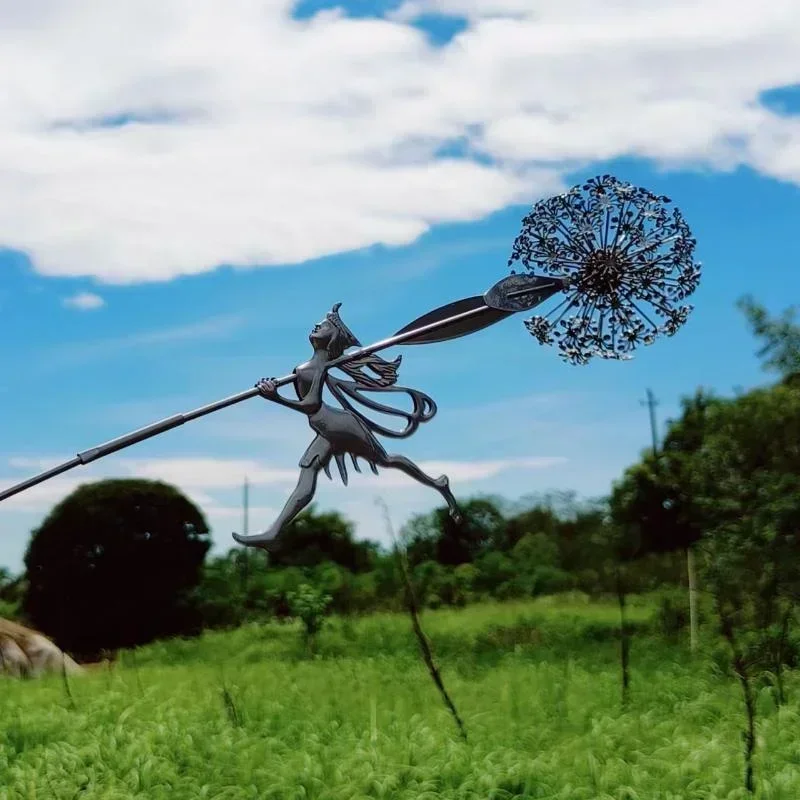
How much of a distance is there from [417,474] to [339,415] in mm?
438

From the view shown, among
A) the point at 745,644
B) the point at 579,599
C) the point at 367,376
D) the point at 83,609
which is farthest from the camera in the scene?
the point at 579,599

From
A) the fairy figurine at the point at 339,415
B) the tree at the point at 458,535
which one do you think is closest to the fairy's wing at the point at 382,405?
the fairy figurine at the point at 339,415

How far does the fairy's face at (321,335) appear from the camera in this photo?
5223 mm

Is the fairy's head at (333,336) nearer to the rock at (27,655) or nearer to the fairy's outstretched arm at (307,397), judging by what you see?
the fairy's outstretched arm at (307,397)

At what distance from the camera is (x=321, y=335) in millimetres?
5227

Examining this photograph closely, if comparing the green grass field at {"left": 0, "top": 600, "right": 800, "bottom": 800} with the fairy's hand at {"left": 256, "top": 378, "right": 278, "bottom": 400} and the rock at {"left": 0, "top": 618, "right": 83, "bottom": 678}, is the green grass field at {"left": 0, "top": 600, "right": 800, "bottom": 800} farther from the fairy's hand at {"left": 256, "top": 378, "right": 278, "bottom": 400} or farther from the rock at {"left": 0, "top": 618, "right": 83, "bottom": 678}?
the fairy's hand at {"left": 256, "top": 378, "right": 278, "bottom": 400}

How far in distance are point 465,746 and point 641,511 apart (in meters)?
3.57

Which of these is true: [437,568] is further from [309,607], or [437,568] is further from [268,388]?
[268,388]

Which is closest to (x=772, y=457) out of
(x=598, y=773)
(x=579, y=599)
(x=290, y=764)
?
(x=579, y=599)

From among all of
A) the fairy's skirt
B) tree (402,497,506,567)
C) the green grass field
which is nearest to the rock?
the green grass field

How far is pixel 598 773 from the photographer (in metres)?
4.90

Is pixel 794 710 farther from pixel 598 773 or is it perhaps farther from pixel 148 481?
pixel 148 481

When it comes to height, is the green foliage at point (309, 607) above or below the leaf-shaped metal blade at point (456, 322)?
below

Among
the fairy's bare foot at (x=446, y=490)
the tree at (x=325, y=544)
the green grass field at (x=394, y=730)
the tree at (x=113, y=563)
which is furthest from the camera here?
the tree at (x=325, y=544)
